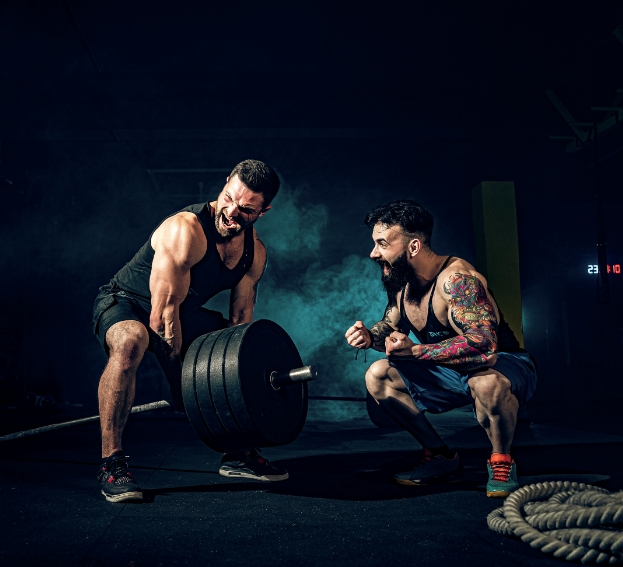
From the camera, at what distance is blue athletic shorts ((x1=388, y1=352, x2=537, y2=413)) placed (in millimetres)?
1834

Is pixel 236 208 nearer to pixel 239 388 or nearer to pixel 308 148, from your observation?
pixel 239 388

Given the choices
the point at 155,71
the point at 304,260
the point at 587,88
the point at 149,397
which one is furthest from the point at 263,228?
the point at 587,88

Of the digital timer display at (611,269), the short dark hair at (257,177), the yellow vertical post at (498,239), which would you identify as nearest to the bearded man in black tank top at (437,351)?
the short dark hair at (257,177)

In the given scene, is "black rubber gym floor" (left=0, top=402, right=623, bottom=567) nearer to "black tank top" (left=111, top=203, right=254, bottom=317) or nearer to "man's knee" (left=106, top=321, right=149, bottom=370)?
"man's knee" (left=106, top=321, right=149, bottom=370)

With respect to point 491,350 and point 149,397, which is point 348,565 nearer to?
point 491,350

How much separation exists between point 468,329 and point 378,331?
1.25 ft

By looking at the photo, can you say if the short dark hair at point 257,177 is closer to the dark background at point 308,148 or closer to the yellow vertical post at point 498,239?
the dark background at point 308,148

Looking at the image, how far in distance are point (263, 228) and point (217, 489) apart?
18.5ft

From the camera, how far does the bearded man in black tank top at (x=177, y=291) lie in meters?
1.87

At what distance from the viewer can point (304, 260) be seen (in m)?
7.61

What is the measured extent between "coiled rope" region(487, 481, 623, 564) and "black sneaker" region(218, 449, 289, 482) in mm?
910

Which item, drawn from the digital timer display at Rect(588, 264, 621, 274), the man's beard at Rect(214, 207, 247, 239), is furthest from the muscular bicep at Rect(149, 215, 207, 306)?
the digital timer display at Rect(588, 264, 621, 274)

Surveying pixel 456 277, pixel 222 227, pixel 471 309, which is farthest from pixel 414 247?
pixel 222 227

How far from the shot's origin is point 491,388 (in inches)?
66.3
